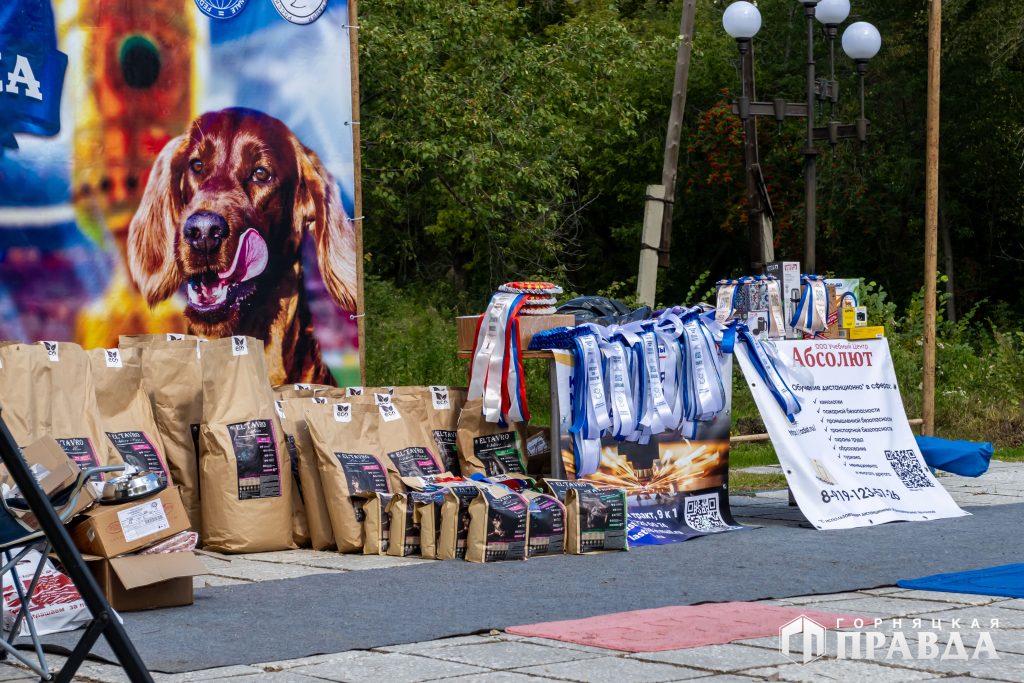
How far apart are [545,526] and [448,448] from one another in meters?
1.00

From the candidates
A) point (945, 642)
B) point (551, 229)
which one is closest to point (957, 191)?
point (551, 229)

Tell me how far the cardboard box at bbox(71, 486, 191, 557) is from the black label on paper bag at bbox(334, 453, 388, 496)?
141cm

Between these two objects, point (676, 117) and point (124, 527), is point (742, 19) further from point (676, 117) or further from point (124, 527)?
point (124, 527)

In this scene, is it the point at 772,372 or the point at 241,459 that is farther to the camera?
the point at 772,372

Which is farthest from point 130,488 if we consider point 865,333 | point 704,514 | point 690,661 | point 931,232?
point 931,232

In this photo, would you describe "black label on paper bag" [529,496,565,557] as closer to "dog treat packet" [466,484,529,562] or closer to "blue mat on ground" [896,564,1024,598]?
"dog treat packet" [466,484,529,562]

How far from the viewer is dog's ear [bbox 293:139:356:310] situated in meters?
7.75

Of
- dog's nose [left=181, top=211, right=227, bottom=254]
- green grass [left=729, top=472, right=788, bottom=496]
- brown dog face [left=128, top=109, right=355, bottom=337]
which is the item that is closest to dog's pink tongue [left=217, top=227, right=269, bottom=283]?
brown dog face [left=128, top=109, right=355, bottom=337]

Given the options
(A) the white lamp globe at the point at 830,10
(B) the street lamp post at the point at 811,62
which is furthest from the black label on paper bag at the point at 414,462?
(A) the white lamp globe at the point at 830,10

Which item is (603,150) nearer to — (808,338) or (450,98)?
(450,98)

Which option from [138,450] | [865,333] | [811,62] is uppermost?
[811,62]

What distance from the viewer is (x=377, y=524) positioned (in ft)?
21.2

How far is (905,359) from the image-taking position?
12.9m

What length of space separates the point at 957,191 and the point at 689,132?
21.3 feet
